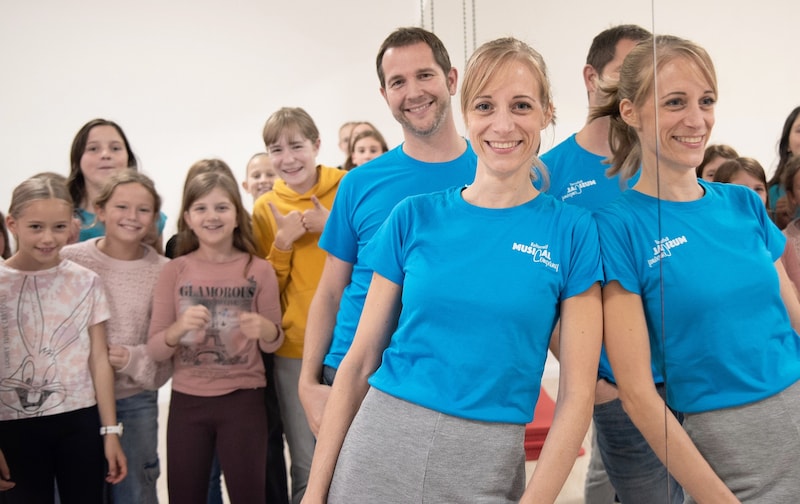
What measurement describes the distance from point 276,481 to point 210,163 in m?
1.03

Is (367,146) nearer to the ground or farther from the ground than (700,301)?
farther from the ground

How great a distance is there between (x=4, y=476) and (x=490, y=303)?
4.11ft

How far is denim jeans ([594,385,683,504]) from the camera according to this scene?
101cm

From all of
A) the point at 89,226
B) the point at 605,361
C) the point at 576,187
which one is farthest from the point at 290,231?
the point at 605,361

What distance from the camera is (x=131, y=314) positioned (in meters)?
1.87

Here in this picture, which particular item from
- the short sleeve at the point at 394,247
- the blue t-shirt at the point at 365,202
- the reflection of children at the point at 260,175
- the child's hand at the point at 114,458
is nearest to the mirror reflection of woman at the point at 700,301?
the short sleeve at the point at 394,247

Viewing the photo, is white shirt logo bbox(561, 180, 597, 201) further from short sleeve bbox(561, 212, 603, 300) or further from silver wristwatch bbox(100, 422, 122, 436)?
silver wristwatch bbox(100, 422, 122, 436)

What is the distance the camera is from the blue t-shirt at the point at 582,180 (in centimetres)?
104

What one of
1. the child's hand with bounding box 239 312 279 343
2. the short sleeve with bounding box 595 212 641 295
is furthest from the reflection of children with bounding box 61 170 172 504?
the short sleeve with bounding box 595 212 641 295

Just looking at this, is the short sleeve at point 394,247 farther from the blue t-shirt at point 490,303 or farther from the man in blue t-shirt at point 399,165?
the man in blue t-shirt at point 399,165

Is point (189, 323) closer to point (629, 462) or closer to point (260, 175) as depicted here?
point (260, 175)

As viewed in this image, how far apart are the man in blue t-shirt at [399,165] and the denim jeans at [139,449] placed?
1.81 ft

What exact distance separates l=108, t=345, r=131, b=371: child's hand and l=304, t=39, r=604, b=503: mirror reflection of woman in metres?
0.87

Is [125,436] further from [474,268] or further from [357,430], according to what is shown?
[474,268]
